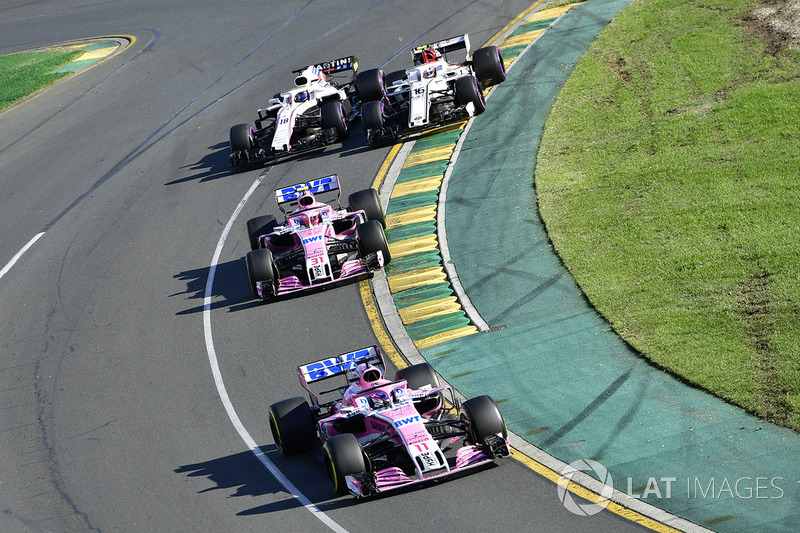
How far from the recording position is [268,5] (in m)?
42.3

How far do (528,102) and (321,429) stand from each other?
15.7 metres

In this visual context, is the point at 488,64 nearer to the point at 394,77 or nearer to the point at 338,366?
the point at 394,77

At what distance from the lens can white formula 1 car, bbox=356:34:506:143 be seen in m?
26.6

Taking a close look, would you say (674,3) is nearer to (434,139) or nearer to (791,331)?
(434,139)

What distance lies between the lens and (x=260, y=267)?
20094mm

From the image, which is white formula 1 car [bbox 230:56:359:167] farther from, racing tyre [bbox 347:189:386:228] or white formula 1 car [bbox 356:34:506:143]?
racing tyre [bbox 347:189:386:228]

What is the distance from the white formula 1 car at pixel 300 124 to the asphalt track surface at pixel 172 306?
53 centimetres

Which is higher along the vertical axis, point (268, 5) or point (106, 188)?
point (268, 5)

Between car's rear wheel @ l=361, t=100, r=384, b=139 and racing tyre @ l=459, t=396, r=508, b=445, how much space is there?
1412 centimetres

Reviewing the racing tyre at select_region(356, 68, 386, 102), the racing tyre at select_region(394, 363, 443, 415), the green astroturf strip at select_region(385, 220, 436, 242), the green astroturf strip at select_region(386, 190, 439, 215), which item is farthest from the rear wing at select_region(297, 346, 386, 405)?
the racing tyre at select_region(356, 68, 386, 102)

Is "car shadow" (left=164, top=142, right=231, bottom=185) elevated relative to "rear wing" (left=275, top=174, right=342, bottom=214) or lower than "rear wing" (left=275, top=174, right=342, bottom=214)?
lower

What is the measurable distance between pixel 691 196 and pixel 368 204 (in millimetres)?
6789

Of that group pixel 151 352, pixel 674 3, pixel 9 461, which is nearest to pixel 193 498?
pixel 9 461

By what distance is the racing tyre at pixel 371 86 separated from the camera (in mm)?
28547
